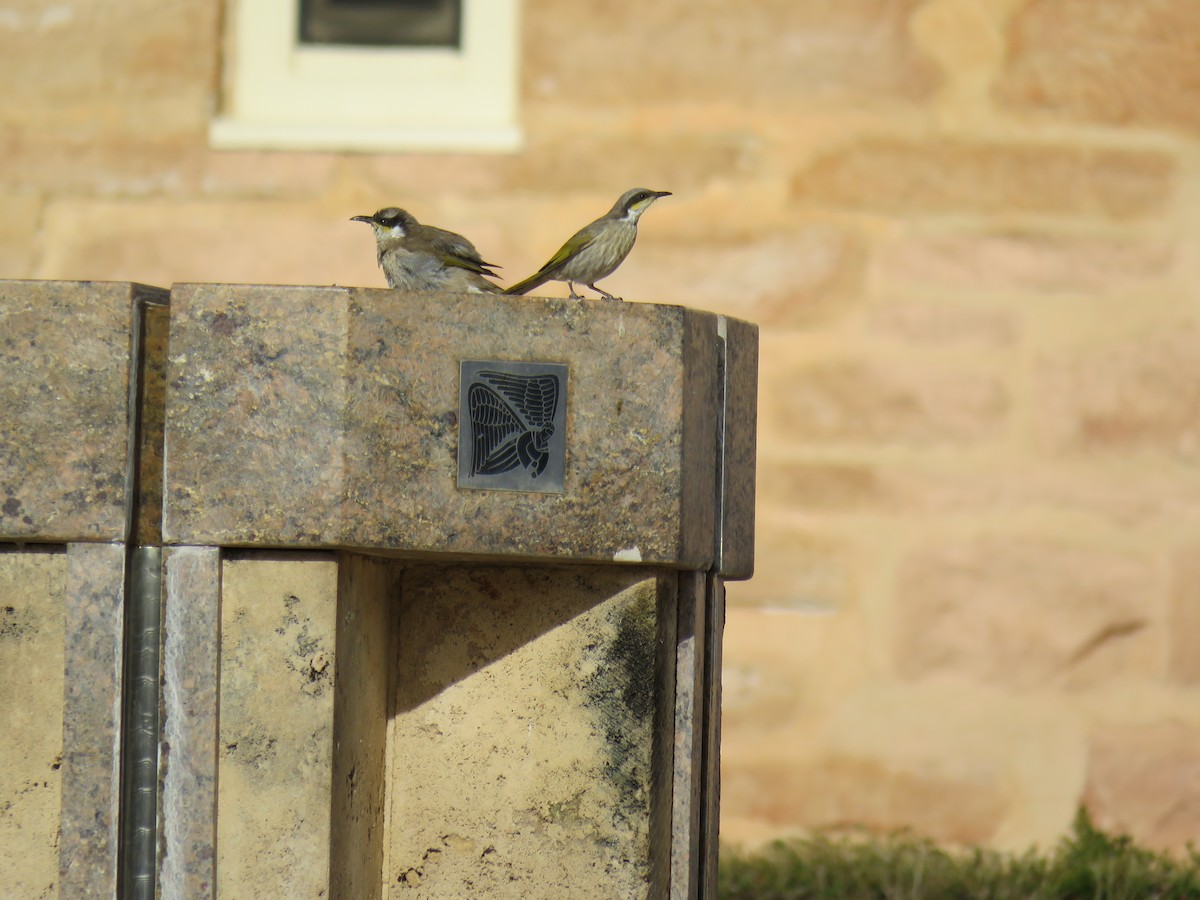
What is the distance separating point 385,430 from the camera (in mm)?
3271

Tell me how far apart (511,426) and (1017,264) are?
3079 mm

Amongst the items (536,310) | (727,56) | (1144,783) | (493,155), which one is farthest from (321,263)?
(1144,783)

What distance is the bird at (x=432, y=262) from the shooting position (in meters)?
4.22

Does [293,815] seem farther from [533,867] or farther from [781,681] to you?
[781,681]

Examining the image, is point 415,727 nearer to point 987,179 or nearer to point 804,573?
point 804,573

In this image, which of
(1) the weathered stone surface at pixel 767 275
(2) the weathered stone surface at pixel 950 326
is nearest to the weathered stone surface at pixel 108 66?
(1) the weathered stone surface at pixel 767 275

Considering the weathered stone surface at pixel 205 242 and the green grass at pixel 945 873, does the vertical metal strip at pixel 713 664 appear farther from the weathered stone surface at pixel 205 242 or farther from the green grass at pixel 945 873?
the weathered stone surface at pixel 205 242

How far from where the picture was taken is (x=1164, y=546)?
5.80 meters

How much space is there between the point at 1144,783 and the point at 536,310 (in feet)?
10.9

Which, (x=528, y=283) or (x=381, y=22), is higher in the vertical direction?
(x=381, y=22)

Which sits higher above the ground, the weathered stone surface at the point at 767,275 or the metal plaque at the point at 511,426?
the weathered stone surface at the point at 767,275

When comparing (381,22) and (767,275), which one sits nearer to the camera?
(767,275)

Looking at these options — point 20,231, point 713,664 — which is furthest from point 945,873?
point 20,231

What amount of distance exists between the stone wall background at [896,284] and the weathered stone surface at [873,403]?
1cm
